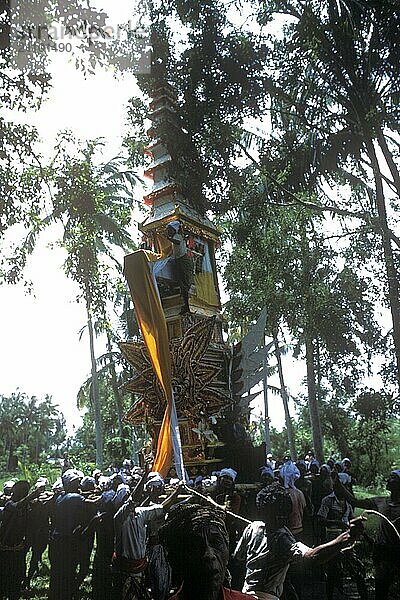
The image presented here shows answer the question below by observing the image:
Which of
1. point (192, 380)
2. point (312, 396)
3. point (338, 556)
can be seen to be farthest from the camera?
point (192, 380)

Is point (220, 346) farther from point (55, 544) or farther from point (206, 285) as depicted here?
point (55, 544)

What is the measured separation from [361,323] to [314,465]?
1871 millimetres

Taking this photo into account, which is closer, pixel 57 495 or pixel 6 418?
pixel 57 495

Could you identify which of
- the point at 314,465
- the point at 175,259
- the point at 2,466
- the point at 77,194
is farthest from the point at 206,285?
the point at 2,466

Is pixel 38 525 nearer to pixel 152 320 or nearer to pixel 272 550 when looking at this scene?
pixel 152 320

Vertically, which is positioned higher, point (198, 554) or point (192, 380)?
point (192, 380)

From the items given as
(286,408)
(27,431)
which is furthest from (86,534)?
(286,408)

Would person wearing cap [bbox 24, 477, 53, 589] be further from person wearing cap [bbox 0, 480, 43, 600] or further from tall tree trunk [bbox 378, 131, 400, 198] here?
tall tree trunk [bbox 378, 131, 400, 198]

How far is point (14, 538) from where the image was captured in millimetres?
4664

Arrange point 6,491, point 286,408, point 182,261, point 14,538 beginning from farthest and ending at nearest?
1. point 286,408
2. point 182,261
3. point 6,491
4. point 14,538

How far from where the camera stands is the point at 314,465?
624 cm

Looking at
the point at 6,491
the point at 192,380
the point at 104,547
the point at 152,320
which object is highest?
the point at 152,320

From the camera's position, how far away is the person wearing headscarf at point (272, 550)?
7.67ft

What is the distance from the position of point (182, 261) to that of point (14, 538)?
4.09 meters
